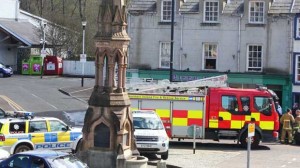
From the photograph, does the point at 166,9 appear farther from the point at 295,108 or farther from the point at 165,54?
the point at 295,108

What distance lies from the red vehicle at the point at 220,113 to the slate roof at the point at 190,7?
13932 mm

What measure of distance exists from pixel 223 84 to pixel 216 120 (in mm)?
1899

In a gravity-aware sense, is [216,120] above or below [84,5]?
below

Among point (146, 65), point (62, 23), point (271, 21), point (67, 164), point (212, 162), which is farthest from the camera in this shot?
point (62, 23)

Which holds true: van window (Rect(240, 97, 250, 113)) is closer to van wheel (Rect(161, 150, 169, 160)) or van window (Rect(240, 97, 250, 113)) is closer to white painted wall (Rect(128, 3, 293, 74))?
van wheel (Rect(161, 150, 169, 160))

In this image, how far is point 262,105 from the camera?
29.1m

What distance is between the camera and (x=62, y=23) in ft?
206

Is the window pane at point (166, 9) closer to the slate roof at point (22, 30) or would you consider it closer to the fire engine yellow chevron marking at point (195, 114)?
the fire engine yellow chevron marking at point (195, 114)

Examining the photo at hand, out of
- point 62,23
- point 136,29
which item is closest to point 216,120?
point 136,29

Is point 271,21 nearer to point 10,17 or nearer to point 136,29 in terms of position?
point 136,29

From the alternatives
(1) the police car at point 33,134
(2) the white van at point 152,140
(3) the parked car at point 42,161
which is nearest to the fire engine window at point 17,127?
(1) the police car at point 33,134

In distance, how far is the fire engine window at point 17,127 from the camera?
2409 cm

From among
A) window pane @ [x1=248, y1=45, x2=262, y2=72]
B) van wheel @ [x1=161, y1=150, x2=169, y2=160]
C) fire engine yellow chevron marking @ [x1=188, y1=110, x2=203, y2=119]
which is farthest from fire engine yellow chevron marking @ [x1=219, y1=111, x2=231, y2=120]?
window pane @ [x1=248, y1=45, x2=262, y2=72]

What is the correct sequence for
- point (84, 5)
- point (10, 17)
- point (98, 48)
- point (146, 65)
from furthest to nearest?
point (84, 5) < point (10, 17) < point (146, 65) < point (98, 48)
